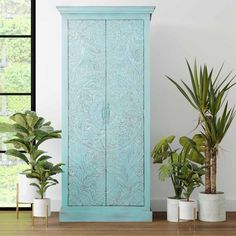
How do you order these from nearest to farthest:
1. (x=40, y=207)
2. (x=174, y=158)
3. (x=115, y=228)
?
(x=115, y=228)
(x=40, y=207)
(x=174, y=158)

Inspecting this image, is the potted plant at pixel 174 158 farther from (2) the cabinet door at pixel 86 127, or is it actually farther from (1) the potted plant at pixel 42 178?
(1) the potted plant at pixel 42 178

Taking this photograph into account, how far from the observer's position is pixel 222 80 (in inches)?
239

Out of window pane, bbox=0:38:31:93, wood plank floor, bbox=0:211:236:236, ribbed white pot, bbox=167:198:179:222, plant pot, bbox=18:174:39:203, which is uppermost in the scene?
window pane, bbox=0:38:31:93

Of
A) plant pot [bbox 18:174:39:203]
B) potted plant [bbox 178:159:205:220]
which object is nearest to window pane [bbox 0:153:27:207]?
plant pot [bbox 18:174:39:203]

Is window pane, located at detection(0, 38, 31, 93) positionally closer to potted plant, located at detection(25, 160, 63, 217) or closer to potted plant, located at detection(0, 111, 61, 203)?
potted plant, located at detection(0, 111, 61, 203)

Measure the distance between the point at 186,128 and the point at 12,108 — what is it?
1.90 meters

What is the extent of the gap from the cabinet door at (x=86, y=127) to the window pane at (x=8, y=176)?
102 cm

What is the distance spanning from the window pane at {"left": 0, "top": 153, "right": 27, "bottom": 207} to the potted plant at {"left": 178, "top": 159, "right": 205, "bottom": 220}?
1.91m

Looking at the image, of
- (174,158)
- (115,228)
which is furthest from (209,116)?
(115,228)

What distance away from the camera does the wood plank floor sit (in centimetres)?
486

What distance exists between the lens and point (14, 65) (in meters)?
6.20

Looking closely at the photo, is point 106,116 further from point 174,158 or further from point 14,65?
point 14,65

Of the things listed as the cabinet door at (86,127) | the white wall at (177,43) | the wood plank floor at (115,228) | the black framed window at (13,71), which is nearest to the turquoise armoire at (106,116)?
the cabinet door at (86,127)

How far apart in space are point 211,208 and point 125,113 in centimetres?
122
